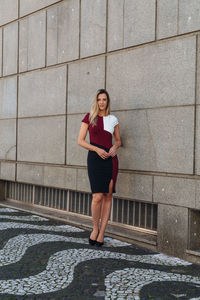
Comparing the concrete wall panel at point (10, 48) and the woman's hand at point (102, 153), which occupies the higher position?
the concrete wall panel at point (10, 48)

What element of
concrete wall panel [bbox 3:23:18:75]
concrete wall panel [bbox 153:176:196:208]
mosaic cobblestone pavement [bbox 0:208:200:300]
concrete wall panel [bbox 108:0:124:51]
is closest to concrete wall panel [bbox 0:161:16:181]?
concrete wall panel [bbox 3:23:18:75]

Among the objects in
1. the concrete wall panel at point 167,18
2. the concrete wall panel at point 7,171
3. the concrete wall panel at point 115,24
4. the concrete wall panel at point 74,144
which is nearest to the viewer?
the concrete wall panel at point 167,18

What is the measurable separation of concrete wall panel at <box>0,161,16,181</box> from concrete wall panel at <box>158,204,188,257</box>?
4.27 m

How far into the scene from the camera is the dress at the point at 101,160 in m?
5.44

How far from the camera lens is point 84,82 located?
22.7ft

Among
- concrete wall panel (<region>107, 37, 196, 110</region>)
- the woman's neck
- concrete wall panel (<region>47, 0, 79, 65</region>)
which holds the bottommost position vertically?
the woman's neck

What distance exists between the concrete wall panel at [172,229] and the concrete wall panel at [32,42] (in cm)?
403

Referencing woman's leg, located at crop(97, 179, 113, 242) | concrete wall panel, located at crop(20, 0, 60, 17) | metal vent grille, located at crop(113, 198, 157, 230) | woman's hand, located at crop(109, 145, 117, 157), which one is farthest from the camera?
concrete wall panel, located at crop(20, 0, 60, 17)

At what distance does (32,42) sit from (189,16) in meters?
4.04

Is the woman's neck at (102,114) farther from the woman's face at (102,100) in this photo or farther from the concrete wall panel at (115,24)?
the concrete wall panel at (115,24)

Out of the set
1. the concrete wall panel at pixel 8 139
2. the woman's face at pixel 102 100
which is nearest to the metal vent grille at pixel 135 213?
the woman's face at pixel 102 100

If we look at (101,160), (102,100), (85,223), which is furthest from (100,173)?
(85,223)

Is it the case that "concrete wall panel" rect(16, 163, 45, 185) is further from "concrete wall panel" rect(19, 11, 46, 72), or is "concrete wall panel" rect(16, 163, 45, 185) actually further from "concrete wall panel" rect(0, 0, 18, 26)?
"concrete wall panel" rect(0, 0, 18, 26)

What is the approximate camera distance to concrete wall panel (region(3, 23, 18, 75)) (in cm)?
891
